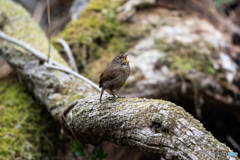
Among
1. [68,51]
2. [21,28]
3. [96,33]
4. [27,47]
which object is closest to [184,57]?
[96,33]

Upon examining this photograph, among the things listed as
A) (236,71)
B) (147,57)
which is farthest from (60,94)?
(236,71)

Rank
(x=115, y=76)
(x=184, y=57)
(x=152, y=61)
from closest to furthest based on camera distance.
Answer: (x=115, y=76) → (x=152, y=61) → (x=184, y=57)

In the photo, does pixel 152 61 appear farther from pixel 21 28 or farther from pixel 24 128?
pixel 24 128

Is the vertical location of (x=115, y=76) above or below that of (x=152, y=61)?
above

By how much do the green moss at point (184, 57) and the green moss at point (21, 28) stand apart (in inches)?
85.6

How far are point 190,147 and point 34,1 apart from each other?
6905 millimetres

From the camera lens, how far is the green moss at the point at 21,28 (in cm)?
327

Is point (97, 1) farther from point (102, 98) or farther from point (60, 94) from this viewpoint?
point (102, 98)

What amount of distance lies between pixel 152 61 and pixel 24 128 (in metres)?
2.61

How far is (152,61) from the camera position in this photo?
164 inches

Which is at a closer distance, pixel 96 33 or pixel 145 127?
pixel 145 127

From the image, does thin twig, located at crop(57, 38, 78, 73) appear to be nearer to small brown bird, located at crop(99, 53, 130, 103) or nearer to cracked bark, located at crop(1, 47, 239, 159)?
cracked bark, located at crop(1, 47, 239, 159)

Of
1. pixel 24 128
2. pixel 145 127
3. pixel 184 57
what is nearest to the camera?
pixel 145 127

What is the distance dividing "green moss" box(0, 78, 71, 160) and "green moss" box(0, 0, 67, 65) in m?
0.75
